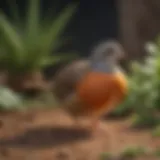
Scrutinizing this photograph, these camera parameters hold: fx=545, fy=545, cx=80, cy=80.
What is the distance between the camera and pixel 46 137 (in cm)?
296

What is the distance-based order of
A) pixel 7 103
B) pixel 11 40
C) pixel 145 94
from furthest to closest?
pixel 11 40, pixel 145 94, pixel 7 103

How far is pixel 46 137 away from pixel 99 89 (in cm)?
41

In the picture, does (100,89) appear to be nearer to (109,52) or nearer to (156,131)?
(109,52)

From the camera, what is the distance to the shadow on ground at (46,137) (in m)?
2.76

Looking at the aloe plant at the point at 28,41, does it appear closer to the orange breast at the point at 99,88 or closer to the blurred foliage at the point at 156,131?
the orange breast at the point at 99,88

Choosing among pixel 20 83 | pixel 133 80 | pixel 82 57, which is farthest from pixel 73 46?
pixel 133 80

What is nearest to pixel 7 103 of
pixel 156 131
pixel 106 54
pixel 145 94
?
pixel 106 54

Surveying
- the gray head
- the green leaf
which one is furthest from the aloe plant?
the gray head

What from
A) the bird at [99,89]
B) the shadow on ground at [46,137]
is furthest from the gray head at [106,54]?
the shadow on ground at [46,137]

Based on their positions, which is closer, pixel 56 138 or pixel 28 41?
pixel 56 138

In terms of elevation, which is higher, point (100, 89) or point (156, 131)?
point (100, 89)

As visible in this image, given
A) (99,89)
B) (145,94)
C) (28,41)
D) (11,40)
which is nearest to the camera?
(99,89)

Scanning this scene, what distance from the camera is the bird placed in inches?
122

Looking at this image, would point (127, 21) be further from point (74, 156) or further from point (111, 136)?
point (74, 156)
